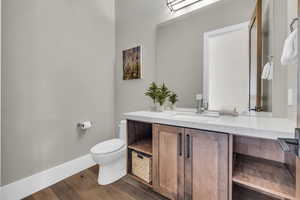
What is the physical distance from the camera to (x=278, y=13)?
4.00 ft

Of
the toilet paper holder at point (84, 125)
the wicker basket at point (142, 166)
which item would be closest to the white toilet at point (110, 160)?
Result: the wicker basket at point (142, 166)

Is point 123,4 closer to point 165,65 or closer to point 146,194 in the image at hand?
point 165,65

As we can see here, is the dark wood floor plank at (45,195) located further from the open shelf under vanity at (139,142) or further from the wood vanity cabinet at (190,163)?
the wood vanity cabinet at (190,163)

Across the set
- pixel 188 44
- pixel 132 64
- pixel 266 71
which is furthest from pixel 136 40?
pixel 266 71

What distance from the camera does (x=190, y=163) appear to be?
3.77ft

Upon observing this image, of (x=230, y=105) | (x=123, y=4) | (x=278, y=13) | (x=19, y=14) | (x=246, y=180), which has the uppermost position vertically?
(x=123, y=4)

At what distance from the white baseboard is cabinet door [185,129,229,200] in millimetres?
1584

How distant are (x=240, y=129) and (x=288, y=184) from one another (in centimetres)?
46

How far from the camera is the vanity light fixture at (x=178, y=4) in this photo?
1.77 m

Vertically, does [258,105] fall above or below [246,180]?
above

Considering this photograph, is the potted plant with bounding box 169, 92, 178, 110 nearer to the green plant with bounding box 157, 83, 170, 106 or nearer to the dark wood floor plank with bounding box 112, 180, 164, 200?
→ the green plant with bounding box 157, 83, 170, 106

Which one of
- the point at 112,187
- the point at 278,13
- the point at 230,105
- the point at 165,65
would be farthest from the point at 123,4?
the point at 112,187

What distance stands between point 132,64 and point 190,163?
1.72 meters

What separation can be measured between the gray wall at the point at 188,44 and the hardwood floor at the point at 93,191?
112 cm
